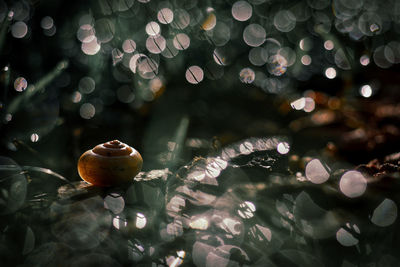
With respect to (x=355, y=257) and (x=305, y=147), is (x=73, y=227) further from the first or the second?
(x=305, y=147)

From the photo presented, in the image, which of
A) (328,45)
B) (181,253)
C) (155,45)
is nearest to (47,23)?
(155,45)

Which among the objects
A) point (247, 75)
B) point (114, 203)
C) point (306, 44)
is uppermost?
point (114, 203)

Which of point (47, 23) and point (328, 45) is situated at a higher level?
point (47, 23)

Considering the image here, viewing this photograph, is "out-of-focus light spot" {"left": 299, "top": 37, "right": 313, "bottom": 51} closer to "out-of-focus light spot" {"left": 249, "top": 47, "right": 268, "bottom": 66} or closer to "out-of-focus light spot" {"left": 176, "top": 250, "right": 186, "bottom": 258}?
"out-of-focus light spot" {"left": 249, "top": 47, "right": 268, "bottom": 66}

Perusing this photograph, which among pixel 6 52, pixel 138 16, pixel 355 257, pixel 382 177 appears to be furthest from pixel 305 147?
pixel 6 52

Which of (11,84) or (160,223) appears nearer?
(160,223)

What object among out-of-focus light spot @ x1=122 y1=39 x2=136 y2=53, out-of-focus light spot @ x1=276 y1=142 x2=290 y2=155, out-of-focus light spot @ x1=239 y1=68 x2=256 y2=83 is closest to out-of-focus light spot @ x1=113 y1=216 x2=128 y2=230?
out-of-focus light spot @ x1=276 y1=142 x2=290 y2=155

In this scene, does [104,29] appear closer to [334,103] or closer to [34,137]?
[34,137]
